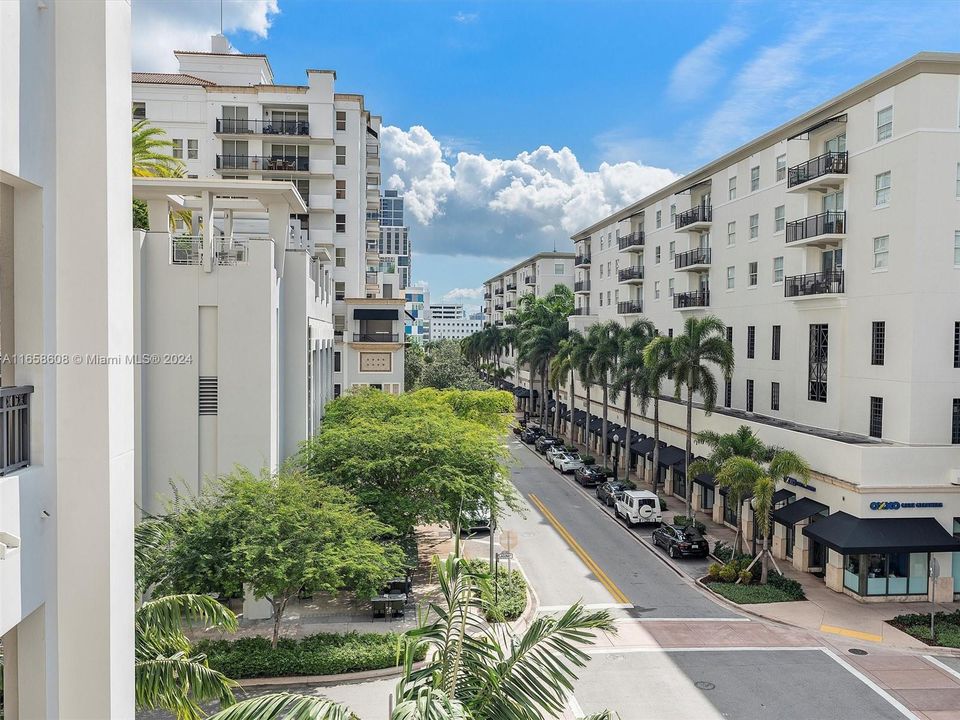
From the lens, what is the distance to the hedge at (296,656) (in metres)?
18.4

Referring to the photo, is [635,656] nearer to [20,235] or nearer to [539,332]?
[20,235]

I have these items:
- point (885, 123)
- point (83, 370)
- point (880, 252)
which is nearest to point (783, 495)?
point (880, 252)

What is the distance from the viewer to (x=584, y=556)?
104 feet

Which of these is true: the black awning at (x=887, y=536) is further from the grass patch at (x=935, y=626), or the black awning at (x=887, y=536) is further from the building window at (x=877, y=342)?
the building window at (x=877, y=342)

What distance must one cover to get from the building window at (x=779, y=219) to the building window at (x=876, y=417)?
424 inches

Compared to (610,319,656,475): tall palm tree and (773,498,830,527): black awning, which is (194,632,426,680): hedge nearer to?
(773,498,830,527): black awning

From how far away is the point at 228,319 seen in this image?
71.8 ft

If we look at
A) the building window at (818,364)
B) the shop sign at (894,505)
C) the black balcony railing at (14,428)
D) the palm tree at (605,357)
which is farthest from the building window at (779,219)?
the black balcony railing at (14,428)

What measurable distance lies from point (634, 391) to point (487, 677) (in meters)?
39.7

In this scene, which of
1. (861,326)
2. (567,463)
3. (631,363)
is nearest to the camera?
(861,326)

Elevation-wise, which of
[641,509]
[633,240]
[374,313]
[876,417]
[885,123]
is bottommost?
[641,509]

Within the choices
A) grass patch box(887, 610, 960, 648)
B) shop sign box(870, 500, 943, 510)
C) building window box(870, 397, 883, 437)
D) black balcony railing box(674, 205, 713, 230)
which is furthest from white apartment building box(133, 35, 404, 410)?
grass patch box(887, 610, 960, 648)

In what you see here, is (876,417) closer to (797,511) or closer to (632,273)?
(797,511)

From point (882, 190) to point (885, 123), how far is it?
2.54 meters
